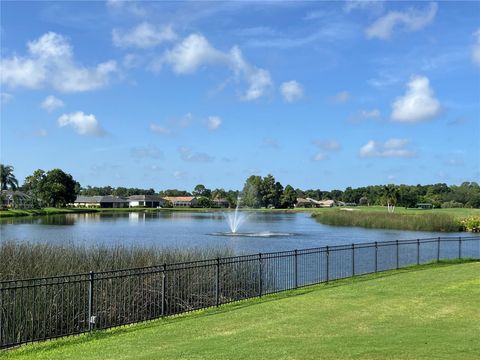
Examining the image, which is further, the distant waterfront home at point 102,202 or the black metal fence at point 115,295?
the distant waterfront home at point 102,202

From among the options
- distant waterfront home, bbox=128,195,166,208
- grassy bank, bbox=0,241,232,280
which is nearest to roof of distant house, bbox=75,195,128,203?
distant waterfront home, bbox=128,195,166,208

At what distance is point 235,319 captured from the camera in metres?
11.9

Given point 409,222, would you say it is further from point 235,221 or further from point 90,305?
point 90,305

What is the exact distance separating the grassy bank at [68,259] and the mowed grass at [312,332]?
549cm

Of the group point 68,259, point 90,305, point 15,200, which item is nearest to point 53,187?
point 15,200

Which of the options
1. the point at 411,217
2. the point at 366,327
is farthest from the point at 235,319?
the point at 411,217

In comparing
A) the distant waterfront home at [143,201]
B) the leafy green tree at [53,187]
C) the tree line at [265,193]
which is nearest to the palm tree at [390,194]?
the tree line at [265,193]

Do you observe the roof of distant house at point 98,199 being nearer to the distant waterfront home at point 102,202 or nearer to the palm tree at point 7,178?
the distant waterfront home at point 102,202

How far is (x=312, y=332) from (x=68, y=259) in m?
10.5

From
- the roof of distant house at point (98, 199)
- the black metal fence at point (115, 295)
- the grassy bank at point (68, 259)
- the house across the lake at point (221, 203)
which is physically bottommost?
the black metal fence at point (115, 295)

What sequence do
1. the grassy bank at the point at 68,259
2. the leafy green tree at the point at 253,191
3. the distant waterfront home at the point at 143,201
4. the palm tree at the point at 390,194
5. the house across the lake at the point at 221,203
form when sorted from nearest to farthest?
the grassy bank at the point at 68,259 → the palm tree at the point at 390,194 → the leafy green tree at the point at 253,191 → the distant waterfront home at the point at 143,201 → the house across the lake at the point at 221,203

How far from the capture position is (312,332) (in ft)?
33.3

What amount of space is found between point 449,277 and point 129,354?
12709mm

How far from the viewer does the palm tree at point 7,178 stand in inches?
5349
